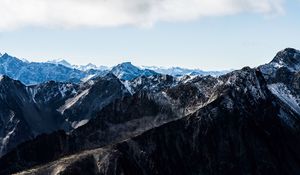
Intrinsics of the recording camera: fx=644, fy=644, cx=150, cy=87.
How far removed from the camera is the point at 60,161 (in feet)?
608

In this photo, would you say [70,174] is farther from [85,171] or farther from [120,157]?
[120,157]

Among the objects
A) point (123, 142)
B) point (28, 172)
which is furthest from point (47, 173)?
point (123, 142)

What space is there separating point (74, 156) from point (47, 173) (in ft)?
46.0

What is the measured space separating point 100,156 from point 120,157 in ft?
19.3

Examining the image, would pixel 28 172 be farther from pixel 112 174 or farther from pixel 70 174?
pixel 112 174

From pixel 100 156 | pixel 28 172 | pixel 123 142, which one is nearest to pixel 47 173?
pixel 28 172

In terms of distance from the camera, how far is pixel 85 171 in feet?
595

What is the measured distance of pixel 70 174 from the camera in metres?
177

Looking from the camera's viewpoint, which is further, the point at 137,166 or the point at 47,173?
the point at 137,166

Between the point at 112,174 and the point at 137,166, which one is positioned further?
the point at 137,166

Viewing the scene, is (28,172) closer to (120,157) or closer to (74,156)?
(74,156)

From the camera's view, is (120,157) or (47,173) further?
(120,157)

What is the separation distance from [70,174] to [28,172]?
39.2 feet

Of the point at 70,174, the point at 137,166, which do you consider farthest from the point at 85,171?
the point at 137,166
